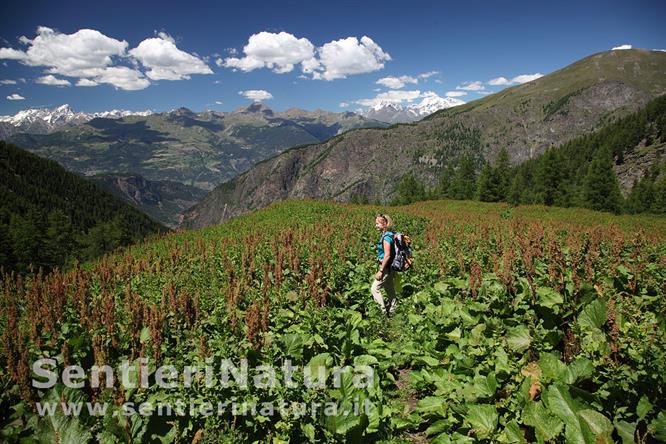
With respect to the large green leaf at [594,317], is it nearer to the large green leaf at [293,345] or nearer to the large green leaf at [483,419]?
the large green leaf at [483,419]

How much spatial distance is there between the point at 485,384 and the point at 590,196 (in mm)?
74047

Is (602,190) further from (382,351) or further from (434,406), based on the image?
(434,406)

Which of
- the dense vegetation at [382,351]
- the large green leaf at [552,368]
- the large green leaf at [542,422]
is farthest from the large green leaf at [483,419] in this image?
the large green leaf at [552,368]

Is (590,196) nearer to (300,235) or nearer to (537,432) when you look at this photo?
(300,235)

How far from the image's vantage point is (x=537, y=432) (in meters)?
3.48

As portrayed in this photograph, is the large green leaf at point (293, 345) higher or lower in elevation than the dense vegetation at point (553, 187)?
lower

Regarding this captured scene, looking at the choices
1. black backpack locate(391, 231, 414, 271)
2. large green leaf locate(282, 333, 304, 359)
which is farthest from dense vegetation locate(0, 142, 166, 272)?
black backpack locate(391, 231, 414, 271)

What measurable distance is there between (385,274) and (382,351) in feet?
10.1

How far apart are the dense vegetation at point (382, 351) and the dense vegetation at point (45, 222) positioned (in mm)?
4542

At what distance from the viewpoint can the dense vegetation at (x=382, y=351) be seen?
11.9ft

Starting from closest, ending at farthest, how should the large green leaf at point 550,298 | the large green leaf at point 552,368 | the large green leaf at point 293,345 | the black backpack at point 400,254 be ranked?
1. the large green leaf at point 552,368
2. the large green leaf at point 293,345
3. the large green leaf at point 550,298
4. the black backpack at point 400,254

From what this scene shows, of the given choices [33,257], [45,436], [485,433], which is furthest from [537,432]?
[33,257]

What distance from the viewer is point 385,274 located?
9.34m

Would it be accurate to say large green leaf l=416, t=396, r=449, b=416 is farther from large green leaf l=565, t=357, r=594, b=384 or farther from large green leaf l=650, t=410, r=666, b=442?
large green leaf l=650, t=410, r=666, b=442
